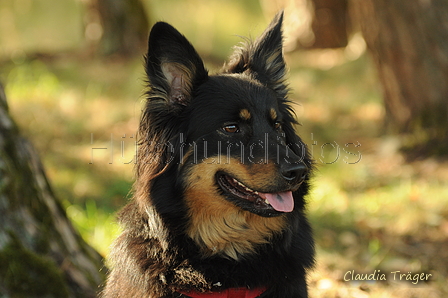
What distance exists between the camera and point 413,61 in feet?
21.9

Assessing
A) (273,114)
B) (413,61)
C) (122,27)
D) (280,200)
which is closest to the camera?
(280,200)

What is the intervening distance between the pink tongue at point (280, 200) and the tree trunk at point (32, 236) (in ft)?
5.05

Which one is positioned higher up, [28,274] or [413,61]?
[413,61]

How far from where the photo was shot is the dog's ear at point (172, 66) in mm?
2871

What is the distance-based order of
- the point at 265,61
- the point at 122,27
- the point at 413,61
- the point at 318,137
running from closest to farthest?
the point at 265,61 → the point at 413,61 → the point at 318,137 → the point at 122,27

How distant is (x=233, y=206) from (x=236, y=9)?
17704mm

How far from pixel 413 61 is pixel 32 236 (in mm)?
5573

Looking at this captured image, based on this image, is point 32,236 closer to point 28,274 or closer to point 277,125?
point 28,274

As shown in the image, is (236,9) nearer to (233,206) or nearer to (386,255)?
(386,255)

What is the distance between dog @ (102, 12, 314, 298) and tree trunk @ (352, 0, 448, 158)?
13.9 ft

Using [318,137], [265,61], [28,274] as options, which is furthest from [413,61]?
[28,274]

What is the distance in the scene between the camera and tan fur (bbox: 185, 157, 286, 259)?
2.95 m

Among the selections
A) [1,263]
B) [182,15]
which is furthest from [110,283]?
[182,15]

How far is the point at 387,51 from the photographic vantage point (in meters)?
6.89
